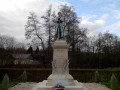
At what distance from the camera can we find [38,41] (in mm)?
26422

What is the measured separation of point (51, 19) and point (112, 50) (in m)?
19.0

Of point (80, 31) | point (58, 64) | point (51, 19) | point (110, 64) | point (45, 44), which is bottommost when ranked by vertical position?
point (110, 64)

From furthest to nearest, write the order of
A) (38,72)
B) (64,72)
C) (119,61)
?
(119,61), (38,72), (64,72)

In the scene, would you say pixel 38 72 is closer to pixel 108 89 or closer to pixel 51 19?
pixel 108 89

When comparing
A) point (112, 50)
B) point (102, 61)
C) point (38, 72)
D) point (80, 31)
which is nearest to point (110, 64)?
point (102, 61)

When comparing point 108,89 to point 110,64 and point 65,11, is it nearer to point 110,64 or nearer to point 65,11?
point 65,11

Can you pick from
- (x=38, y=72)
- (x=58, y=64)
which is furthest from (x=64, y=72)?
(x=38, y=72)

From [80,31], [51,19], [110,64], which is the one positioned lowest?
[110,64]

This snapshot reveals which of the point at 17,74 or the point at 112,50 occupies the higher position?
the point at 112,50

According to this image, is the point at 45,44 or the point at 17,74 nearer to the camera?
the point at 17,74

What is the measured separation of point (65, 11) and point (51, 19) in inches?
120

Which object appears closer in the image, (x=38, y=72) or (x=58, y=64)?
(x=58, y=64)

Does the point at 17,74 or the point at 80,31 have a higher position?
the point at 80,31

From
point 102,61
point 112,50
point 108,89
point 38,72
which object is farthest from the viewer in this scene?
point 112,50
